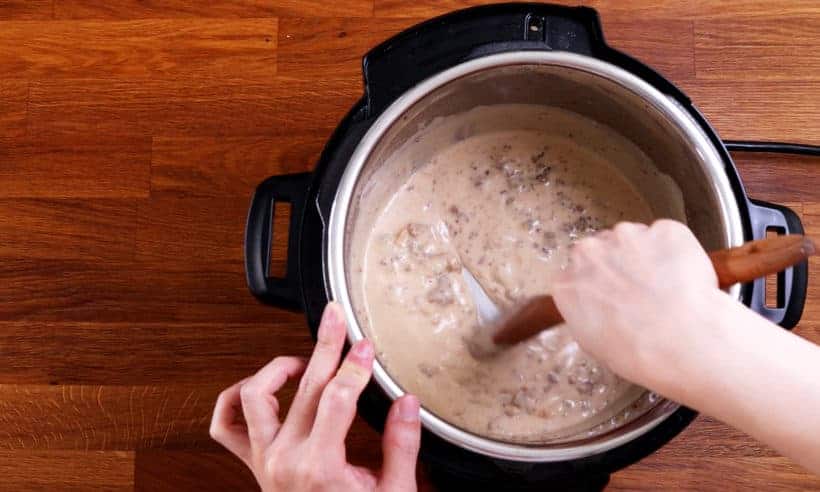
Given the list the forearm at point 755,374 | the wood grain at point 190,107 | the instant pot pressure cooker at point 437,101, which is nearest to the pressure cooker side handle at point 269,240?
the instant pot pressure cooker at point 437,101

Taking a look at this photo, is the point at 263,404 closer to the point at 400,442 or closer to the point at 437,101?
the point at 400,442

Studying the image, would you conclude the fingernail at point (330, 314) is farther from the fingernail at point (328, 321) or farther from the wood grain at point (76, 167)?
the wood grain at point (76, 167)

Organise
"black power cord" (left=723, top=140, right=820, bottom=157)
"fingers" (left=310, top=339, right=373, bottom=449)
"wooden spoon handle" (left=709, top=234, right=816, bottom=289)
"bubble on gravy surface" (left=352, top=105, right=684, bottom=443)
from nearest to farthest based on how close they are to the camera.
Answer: "wooden spoon handle" (left=709, top=234, right=816, bottom=289) → "fingers" (left=310, top=339, right=373, bottom=449) → "bubble on gravy surface" (left=352, top=105, right=684, bottom=443) → "black power cord" (left=723, top=140, right=820, bottom=157)

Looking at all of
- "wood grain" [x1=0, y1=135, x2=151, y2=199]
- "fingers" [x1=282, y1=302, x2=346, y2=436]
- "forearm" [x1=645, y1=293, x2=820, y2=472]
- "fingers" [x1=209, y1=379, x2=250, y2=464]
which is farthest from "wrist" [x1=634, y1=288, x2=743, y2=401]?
"wood grain" [x1=0, y1=135, x2=151, y2=199]

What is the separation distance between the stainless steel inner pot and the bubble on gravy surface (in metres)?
0.03

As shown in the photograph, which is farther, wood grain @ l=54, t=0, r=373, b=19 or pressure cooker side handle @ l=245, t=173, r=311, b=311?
wood grain @ l=54, t=0, r=373, b=19

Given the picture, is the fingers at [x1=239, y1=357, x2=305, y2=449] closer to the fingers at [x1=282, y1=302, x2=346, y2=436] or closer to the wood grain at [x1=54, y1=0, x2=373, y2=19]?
the fingers at [x1=282, y1=302, x2=346, y2=436]

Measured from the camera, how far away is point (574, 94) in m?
0.70

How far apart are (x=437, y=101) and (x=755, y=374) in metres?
0.36

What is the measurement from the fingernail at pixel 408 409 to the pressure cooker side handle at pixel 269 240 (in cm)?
14

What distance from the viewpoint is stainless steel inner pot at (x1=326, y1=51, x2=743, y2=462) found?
0.58 meters

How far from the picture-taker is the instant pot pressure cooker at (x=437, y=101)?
0.58m

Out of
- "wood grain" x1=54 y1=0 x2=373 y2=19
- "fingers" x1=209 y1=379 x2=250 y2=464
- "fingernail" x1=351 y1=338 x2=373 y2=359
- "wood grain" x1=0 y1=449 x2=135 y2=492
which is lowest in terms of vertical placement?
"wood grain" x1=0 y1=449 x2=135 y2=492

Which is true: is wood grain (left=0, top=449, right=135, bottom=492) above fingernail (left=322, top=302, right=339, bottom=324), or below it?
below
